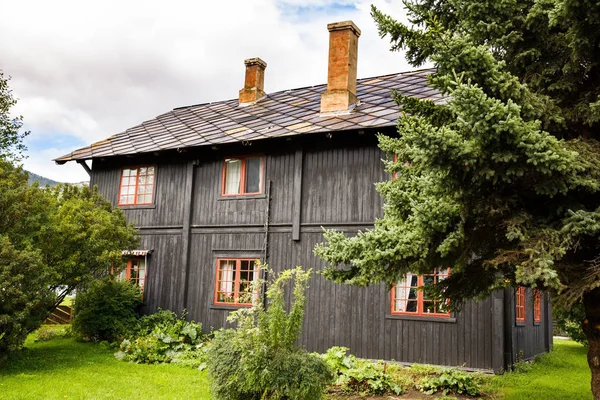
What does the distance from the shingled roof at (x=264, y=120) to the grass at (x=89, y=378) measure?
5.82 metres

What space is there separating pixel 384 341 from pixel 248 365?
17.3 feet

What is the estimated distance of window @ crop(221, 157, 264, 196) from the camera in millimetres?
14531

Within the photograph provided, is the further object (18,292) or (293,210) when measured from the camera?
(293,210)

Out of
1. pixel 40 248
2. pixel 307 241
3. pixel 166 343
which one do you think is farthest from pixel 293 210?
pixel 40 248

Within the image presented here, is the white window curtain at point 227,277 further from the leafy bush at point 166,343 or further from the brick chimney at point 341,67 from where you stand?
the brick chimney at point 341,67

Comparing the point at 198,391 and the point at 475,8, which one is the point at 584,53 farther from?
the point at 198,391

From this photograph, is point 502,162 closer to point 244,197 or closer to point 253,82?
point 244,197

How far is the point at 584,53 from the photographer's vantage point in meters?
6.41

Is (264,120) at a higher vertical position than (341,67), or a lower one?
lower

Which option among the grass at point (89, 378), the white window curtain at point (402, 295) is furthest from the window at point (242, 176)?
the grass at point (89, 378)

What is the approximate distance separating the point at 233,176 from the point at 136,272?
4232mm

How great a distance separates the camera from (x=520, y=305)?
1325cm

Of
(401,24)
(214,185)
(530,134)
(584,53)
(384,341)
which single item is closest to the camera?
(530,134)

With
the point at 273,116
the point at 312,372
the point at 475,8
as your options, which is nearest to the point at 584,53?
the point at 475,8
